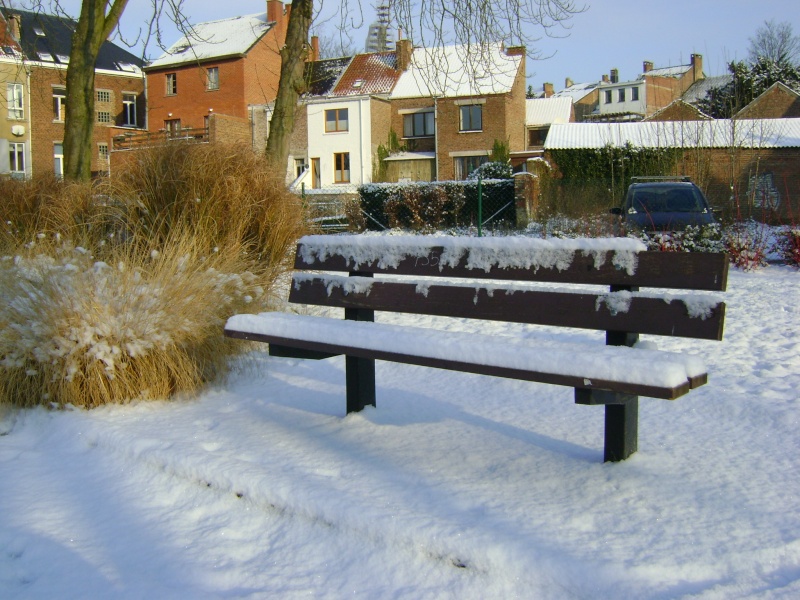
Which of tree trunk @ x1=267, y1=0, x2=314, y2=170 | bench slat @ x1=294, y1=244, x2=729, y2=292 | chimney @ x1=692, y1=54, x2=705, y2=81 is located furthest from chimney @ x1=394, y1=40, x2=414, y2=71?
bench slat @ x1=294, y1=244, x2=729, y2=292

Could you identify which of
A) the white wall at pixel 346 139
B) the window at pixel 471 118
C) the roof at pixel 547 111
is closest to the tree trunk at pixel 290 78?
the window at pixel 471 118

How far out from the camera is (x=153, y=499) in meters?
3.41

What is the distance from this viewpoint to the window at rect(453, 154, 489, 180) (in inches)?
1574

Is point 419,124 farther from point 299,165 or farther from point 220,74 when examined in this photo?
point 220,74

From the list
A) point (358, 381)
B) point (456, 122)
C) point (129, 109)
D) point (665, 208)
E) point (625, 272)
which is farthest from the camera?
point (129, 109)

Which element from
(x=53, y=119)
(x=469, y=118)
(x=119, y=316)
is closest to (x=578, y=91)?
(x=469, y=118)

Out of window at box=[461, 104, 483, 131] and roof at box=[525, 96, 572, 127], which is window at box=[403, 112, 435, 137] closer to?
window at box=[461, 104, 483, 131]

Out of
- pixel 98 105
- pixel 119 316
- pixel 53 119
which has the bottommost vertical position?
pixel 119 316

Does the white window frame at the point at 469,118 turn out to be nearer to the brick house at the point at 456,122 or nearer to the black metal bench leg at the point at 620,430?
the brick house at the point at 456,122

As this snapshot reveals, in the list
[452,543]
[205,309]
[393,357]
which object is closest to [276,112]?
[205,309]

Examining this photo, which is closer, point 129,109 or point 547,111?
point 547,111

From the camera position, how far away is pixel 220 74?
4584cm

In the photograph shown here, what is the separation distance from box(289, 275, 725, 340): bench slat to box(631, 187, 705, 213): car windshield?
8.60m

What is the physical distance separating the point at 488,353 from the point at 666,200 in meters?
9.99
